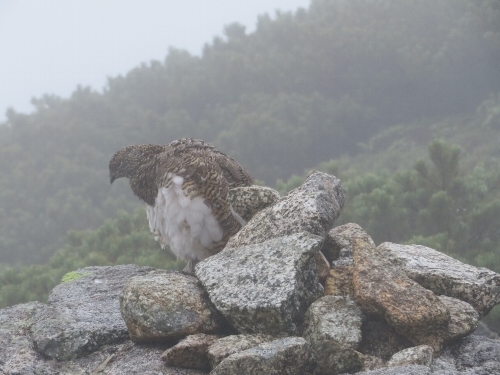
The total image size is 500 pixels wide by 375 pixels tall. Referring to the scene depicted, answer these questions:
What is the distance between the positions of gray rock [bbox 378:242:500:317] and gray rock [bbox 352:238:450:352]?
0.38 metres

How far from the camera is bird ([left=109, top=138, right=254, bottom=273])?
419 centimetres

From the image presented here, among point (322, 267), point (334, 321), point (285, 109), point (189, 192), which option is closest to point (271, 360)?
point (334, 321)

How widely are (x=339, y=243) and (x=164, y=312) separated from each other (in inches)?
46.5

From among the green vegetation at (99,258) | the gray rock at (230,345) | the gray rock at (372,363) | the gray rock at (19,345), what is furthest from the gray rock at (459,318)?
the green vegetation at (99,258)

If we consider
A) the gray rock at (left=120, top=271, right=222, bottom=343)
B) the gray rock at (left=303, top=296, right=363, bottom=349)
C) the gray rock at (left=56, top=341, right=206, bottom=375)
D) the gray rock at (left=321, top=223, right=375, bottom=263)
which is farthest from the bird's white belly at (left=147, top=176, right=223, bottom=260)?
the gray rock at (left=303, top=296, right=363, bottom=349)

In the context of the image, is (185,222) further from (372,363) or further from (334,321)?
(372,363)

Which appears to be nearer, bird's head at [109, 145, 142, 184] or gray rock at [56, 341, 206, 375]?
gray rock at [56, 341, 206, 375]

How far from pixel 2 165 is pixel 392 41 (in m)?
15.3

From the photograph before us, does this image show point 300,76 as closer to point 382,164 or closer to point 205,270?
point 382,164

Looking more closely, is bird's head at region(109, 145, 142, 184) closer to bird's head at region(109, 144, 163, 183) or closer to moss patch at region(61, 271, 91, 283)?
bird's head at region(109, 144, 163, 183)

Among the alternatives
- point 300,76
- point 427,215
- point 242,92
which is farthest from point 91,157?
point 427,215

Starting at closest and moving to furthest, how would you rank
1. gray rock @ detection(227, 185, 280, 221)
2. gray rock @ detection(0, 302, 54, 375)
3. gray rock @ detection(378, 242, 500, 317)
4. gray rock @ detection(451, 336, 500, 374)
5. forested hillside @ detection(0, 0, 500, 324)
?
gray rock @ detection(451, 336, 500, 374), gray rock @ detection(0, 302, 54, 375), gray rock @ detection(378, 242, 500, 317), gray rock @ detection(227, 185, 280, 221), forested hillside @ detection(0, 0, 500, 324)

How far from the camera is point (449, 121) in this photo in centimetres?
1759

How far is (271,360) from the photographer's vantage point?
2352 mm
